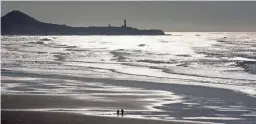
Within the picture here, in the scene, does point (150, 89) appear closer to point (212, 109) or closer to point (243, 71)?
point (212, 109)

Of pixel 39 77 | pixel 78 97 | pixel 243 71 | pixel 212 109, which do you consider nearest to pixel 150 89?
pixel 78 97

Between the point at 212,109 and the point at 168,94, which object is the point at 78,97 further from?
the point at 212,109

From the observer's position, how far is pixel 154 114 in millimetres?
20359

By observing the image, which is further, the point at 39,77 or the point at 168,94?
the point at 39,77

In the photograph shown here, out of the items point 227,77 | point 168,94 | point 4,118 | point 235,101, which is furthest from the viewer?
point 227,77

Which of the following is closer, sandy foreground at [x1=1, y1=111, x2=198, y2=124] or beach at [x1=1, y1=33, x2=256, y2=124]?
sandy foreground at [x1=1, y1=111, x2=198, y2=124]

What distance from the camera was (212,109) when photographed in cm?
2158

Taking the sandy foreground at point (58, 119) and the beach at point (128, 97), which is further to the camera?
the beach at point (128, 97)

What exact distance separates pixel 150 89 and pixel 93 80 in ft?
18.7

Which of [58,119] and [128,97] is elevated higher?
[128,97]

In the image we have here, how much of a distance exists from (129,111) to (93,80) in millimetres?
11575

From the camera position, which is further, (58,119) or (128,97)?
(128,97)

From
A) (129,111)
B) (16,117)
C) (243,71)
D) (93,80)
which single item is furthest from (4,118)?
(243,71)

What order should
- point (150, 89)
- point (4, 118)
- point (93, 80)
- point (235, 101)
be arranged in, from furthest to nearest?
point (93, 80) < point (150, 89) < point (235, 101) < point (4, 118)
